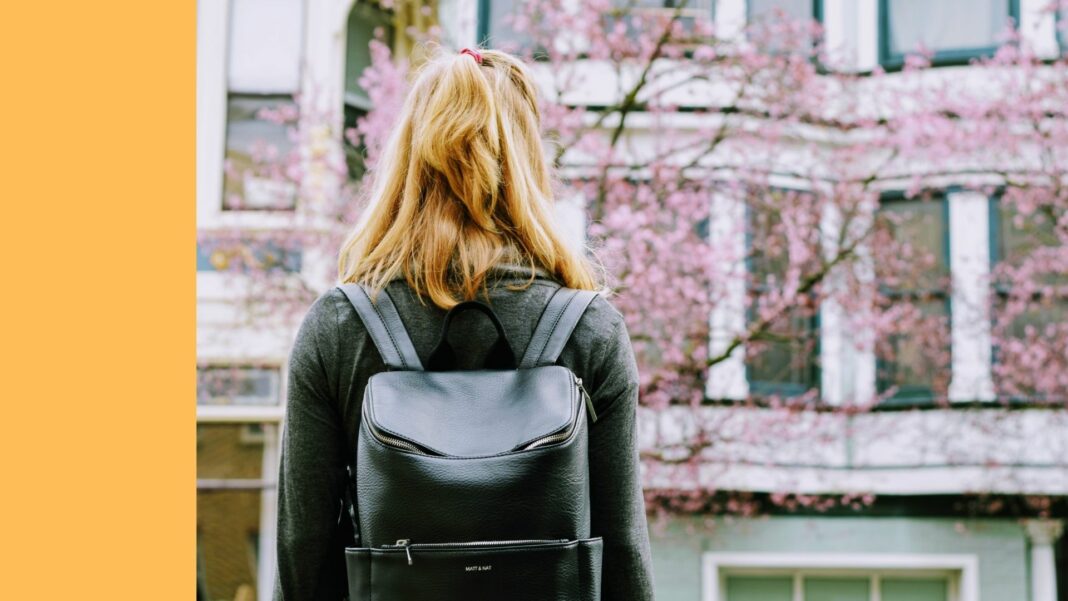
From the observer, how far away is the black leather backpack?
1.75 m

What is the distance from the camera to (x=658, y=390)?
8.77 m

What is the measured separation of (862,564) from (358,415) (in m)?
9.93

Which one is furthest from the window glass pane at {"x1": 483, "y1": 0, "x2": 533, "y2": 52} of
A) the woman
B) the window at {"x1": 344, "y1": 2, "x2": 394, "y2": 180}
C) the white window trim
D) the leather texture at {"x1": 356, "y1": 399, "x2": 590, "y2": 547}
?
the leather texture at {"x1": 356, "y1": 399, "x2": 590, "y2": 547}

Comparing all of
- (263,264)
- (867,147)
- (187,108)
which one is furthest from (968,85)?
(187,108)

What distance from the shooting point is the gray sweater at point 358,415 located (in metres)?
1.96

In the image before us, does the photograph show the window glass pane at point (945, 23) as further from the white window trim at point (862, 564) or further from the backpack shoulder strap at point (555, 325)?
the backpack shoulder strap at point (555, 325)

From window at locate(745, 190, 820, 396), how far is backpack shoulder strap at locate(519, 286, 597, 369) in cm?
707

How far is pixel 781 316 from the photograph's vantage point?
9164mm

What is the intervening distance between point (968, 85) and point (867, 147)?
47.8 inches

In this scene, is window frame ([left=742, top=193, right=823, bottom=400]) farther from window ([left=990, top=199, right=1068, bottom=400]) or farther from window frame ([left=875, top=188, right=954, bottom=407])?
window ([left=990, top=199, right=1068, bottom=400])

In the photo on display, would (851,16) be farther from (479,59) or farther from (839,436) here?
(479,59)

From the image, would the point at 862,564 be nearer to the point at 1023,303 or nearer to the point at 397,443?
the point at 1023,303

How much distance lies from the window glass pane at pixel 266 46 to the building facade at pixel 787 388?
2cm

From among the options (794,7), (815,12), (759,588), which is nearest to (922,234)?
(815,12)
